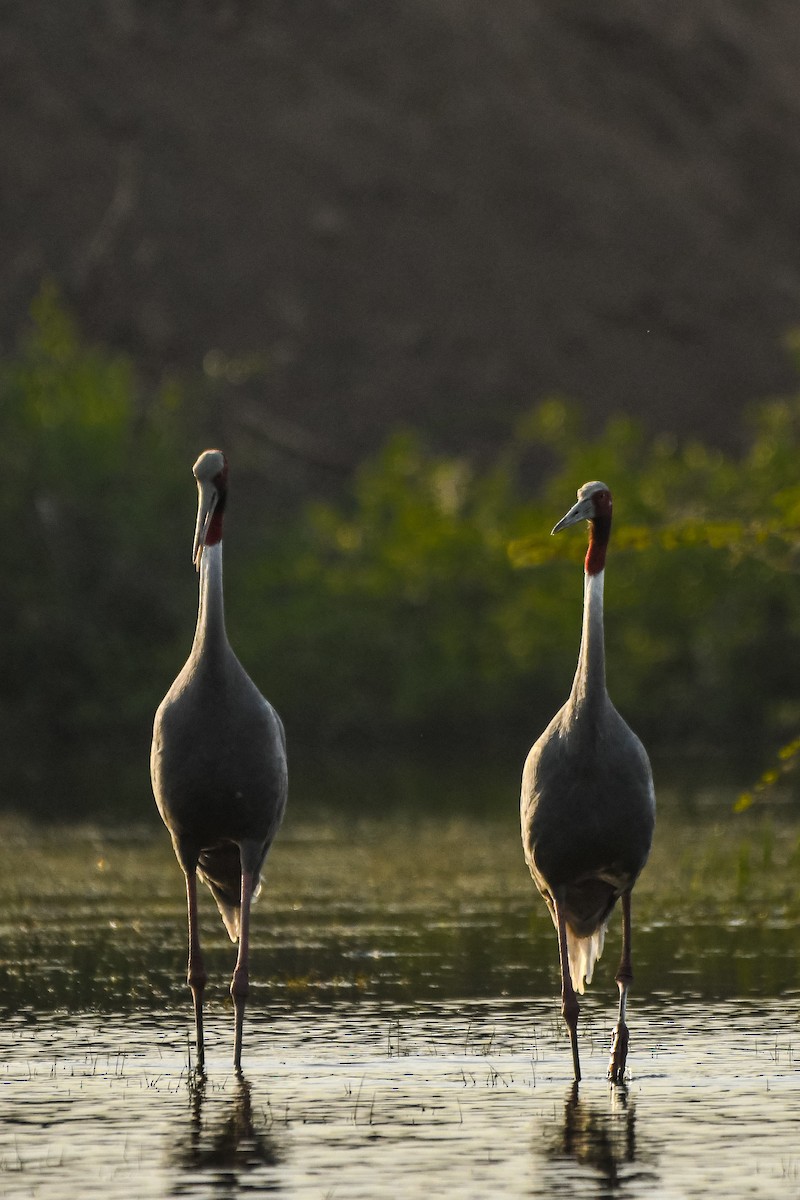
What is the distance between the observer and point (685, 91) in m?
89.5

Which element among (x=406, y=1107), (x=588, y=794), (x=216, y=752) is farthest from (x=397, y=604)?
(x=406, y=1107)

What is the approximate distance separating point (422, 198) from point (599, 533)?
71.0 meters

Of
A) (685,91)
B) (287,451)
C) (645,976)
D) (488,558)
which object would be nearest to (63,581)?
(488,558)

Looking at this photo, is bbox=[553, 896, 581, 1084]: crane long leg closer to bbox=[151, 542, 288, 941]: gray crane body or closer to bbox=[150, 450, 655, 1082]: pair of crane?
bbox=[150, 450, 655, 1082]: pair of crane

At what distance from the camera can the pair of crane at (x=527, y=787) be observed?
11.9 meters

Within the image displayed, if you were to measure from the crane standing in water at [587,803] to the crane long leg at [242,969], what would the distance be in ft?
4.54

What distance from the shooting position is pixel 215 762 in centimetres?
1236

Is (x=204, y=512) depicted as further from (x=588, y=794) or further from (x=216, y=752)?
(x=588, y=794)

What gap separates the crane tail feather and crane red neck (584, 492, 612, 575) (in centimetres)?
169

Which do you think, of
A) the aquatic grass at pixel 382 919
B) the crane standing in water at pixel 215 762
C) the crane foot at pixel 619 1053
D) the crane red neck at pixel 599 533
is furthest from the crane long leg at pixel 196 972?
the crane red neck at pixel 599 533

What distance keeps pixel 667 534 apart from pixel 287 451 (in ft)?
161

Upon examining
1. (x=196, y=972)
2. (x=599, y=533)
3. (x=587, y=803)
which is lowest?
(x=196, y=972)

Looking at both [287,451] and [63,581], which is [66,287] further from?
[63,581]

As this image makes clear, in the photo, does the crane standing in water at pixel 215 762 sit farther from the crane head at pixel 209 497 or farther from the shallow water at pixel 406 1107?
the shallow water at pixel 406 1107
